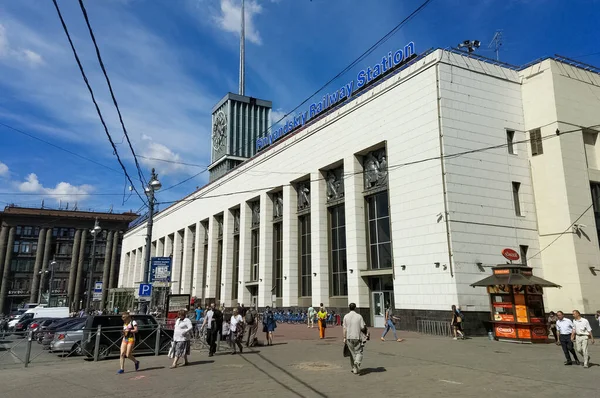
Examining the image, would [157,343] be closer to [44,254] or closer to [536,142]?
[536,142]

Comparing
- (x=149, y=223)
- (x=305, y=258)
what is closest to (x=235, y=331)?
(x=149, y=223)

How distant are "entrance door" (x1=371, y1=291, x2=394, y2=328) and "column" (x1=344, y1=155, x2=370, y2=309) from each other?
0.46 m

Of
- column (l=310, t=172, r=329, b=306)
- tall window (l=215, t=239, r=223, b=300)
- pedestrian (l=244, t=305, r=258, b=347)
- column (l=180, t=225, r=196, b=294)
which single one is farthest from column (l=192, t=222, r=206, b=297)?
pedestrian (l=244, t=305, r=258, b=347)

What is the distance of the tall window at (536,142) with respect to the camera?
1051 inches

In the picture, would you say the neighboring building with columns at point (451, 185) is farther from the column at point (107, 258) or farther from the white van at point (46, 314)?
the column at point (107, 258)

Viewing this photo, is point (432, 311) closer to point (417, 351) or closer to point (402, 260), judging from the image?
point (402, 260)

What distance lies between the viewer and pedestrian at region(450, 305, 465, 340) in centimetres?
2078

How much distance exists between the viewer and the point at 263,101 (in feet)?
237

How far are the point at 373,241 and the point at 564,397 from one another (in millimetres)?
21263

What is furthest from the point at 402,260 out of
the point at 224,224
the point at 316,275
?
the point at 224,224

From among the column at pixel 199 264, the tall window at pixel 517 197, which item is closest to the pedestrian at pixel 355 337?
the tall window at pixel 517 197

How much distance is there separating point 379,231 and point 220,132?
44.8 metres

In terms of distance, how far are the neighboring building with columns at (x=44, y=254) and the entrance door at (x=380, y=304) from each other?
64663 mm

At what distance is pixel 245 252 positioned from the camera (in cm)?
4344
